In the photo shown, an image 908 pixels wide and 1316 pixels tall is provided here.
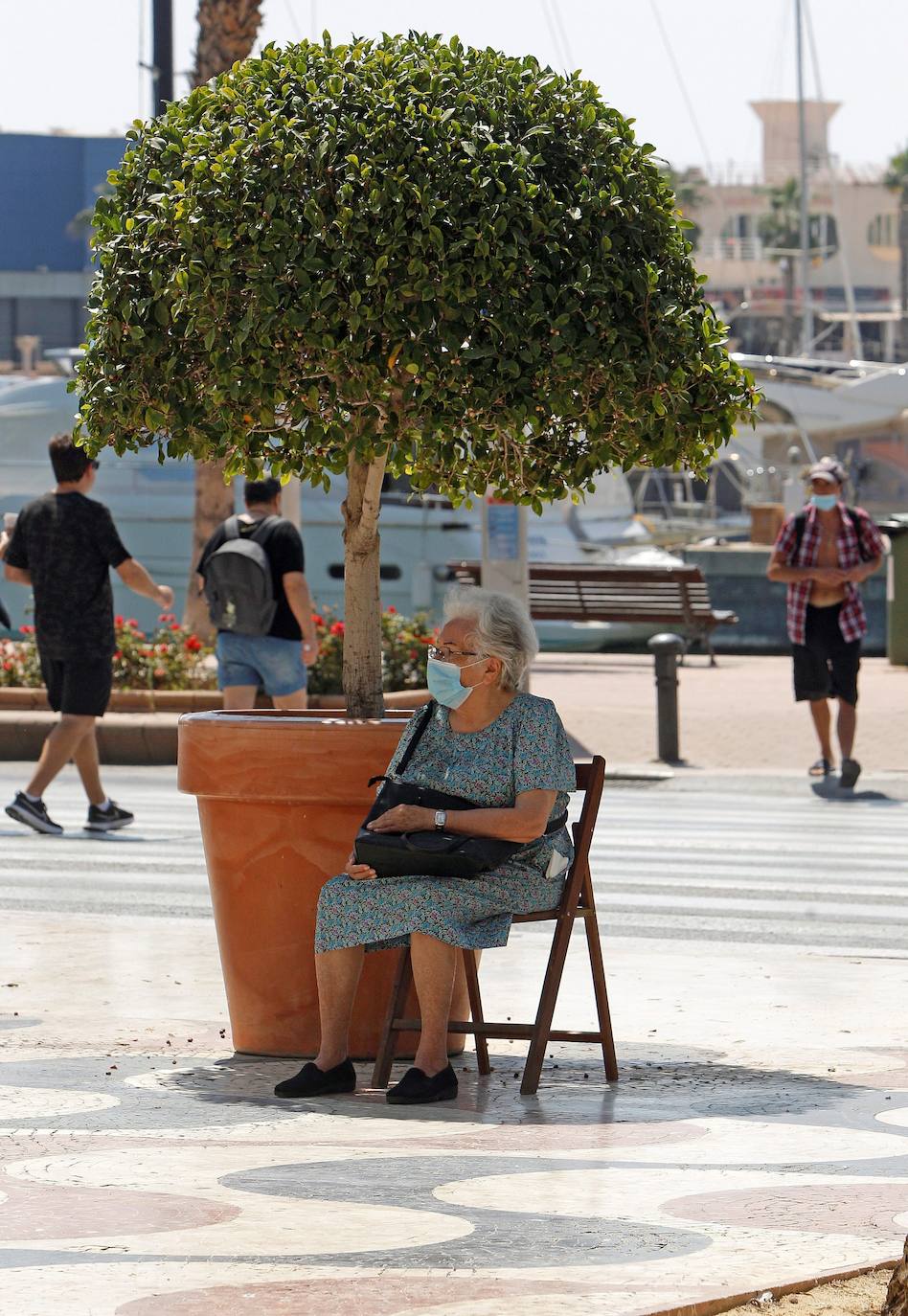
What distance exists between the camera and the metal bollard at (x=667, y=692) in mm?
16062

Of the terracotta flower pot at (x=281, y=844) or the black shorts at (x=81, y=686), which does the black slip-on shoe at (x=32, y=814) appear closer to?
the black shorts at (x=81, y=686)

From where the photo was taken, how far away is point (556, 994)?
609cm

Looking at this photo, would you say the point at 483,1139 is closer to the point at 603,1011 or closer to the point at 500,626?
the point at 603,1011

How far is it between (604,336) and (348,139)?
2.80 ft

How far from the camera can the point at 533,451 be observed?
6.96 metres

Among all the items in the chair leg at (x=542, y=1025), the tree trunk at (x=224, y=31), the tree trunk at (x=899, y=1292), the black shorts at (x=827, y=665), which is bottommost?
the chair leg at (x=542, y=1025)

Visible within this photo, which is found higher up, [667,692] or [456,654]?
[456,654]

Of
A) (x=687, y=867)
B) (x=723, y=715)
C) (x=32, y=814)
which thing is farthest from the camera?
(x=723, y=715)

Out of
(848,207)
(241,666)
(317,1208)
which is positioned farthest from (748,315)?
(317,1208)

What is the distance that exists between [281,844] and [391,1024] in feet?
2.14

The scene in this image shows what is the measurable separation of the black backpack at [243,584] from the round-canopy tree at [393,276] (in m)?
5.37

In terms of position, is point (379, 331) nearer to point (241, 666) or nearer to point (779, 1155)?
point (779, 1155)

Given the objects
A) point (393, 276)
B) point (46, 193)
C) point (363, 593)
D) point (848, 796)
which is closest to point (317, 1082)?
point (363, 593)

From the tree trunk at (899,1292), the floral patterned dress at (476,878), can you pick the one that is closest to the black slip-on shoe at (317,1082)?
the floral patterned dress at (476,878)
